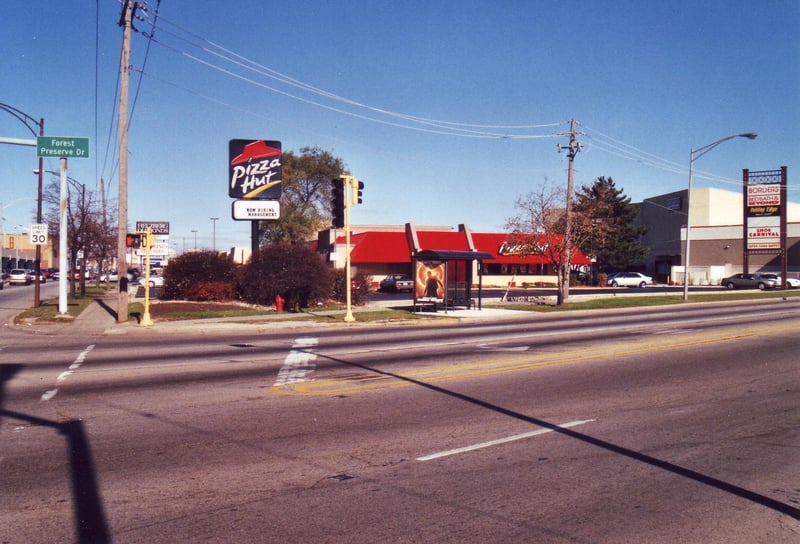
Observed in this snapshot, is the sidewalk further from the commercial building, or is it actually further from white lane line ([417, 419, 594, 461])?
the commercial building

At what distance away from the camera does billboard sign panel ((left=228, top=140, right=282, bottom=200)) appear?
3459 centimetres

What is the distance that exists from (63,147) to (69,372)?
14.5 metres

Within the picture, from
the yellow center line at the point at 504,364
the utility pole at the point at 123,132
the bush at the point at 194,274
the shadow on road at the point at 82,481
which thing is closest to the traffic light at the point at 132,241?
the utility pole at the point at 123,132

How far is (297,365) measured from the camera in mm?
13922

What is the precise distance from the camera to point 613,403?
33.4ft

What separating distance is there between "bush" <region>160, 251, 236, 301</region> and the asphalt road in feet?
65.2

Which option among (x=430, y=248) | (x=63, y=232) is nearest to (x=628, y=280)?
(x=430, y=248)

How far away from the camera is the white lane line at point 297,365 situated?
479 inches

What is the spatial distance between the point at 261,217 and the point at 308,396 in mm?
25543

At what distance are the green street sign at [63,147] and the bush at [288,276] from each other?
31.1ft

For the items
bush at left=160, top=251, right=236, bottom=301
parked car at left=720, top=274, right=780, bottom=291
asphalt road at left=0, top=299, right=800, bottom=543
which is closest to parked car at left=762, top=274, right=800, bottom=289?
parked car at left=720, top=274, right=780, bottom=291

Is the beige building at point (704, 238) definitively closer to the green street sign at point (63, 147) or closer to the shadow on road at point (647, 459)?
the green street sign at point (63, 147)

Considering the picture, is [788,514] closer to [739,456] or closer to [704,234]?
[739,456]

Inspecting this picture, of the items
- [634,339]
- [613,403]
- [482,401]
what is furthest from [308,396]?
[634,339]
